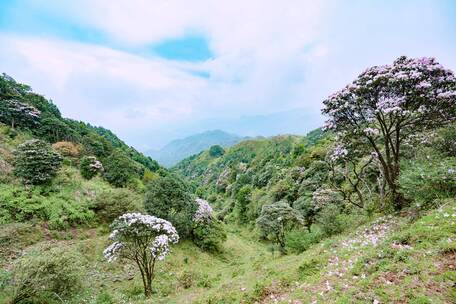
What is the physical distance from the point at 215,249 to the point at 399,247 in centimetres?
2136

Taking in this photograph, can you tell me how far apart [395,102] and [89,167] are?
1180 inches

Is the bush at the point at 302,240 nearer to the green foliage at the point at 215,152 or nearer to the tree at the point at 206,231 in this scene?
the tree at the point at 206,231

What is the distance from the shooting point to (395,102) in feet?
32.7

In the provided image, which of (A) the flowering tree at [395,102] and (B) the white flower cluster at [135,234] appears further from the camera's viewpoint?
(B) the white flower cluster at [135,234]

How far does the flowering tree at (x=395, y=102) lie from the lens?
9.73 meters

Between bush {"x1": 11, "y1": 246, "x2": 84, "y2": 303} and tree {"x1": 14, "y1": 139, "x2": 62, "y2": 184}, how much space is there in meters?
13.1

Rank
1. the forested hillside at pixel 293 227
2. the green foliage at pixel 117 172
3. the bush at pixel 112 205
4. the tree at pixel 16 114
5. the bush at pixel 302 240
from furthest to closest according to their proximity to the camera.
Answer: the green foliage at pixel 117 172
the tree at pixel 16 114
the bush at pixel 112 205
the bush at pixel 302 240
the forested hillside at pixel 293 227

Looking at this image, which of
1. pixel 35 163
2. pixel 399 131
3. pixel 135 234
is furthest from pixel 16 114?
pixel 399 131

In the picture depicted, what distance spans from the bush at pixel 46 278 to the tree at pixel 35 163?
518 inches

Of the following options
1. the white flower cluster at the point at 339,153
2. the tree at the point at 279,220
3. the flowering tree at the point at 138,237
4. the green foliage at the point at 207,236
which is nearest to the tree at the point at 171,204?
the green foliage at the point at 207,236

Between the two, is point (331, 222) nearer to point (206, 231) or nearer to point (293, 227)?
point (293, 227)

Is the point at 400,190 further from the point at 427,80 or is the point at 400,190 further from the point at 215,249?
the point at 215,249

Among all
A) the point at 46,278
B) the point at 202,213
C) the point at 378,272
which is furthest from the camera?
the point at 202,213

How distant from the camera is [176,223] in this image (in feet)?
78.6
